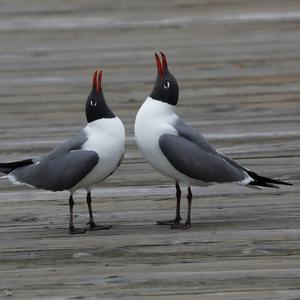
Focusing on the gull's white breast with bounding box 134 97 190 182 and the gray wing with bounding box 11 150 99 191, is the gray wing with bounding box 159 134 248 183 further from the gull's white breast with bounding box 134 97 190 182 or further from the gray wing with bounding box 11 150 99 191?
the gray wing with bounding box 11 150 99 191

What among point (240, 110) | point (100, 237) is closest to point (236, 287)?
point (100, 237)

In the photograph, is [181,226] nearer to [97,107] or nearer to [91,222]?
[91,222]

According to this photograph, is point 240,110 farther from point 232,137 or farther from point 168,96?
point 168,96

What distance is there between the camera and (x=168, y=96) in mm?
4980

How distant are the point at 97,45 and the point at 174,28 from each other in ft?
2.68

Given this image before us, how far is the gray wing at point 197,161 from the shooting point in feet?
15.8

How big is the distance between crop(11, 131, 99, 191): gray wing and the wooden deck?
0.72ft

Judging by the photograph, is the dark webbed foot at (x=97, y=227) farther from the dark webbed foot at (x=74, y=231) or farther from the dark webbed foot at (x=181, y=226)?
the dark webbed foot at (x=181, y=226)

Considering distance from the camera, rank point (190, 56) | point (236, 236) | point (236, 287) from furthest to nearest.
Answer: point (190, 56) < point (236, 236) < point (236, 287)

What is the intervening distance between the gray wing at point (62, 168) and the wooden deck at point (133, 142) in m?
0.22

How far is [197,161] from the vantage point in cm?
484

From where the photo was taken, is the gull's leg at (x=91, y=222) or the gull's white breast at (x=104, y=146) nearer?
the gull's white breast at (x=104, y=146)

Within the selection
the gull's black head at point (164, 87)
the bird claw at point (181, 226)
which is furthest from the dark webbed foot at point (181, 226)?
the gull's black head at point (164, 87)

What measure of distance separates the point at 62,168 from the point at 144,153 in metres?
0.36
